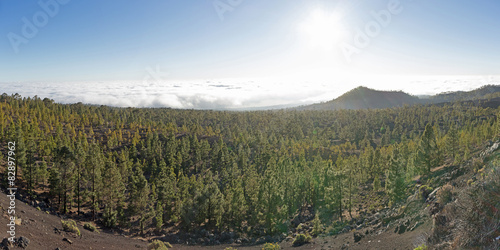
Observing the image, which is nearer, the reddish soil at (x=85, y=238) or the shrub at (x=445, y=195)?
the reddish soil at (x=85, y=238)

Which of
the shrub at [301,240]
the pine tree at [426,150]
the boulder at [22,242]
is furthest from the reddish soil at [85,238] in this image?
the pine tree at [426,150]

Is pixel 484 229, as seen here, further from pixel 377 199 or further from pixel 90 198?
pixel 90 198

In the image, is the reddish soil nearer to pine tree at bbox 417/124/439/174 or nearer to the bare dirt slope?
the bare dirt slope

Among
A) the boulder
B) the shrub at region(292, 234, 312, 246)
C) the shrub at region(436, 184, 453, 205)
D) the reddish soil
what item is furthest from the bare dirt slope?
the shrub at region(436, 184, 453, 205)

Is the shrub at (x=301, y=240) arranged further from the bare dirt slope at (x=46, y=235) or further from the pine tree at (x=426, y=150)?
the pine tree at (x=426, y=150)

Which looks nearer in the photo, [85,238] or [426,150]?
[85,238]

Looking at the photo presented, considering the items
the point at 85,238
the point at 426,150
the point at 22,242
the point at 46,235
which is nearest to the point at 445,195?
the point at 426,150

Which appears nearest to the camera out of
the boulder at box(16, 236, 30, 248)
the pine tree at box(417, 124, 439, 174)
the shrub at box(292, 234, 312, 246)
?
the boulder at box(16, 236, 30, 248)

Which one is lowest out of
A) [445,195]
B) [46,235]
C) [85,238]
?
[85,238]

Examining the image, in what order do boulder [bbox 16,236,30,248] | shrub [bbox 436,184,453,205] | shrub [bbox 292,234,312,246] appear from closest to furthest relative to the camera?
boulder [bbox 16,236,30,248] < shrub [bbox 436,184,453,205] < shrub [bbox 292,234,312,246]

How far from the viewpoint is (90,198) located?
49.6 metres

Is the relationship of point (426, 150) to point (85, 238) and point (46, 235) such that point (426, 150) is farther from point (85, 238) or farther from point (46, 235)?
point (46, 235)

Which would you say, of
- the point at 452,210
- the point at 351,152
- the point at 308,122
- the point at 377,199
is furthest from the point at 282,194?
the point at 308,122

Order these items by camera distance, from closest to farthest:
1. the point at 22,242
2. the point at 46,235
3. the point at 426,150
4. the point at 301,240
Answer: the point at 22,242 < the point at 46,235 < the point at 301,240 < the point at 426,150
